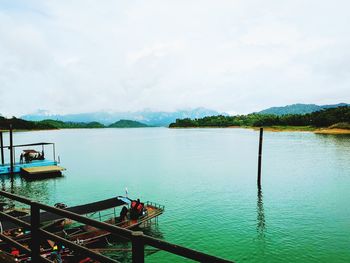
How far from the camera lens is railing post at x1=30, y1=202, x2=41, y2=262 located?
5536 millimetres

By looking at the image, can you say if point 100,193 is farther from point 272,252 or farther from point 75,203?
point 272,252

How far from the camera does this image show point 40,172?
52.8m

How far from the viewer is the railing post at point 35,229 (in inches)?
218

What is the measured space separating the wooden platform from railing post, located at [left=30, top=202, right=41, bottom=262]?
50.7 metres

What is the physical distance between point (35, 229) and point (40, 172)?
51726 mm

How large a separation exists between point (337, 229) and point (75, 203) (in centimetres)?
2766

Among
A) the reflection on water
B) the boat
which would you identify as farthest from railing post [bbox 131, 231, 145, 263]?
the reflection on water

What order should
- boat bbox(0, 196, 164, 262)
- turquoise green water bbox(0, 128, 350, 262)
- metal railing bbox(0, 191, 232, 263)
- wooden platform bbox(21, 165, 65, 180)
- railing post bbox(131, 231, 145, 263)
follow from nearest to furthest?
metal railing bbox(0, 191, 232, 263)
railing post bbox(131, 231, 145, 263)
boat bbox(0, 196, 164, 262)
turquoise green water bbox(0, 128, 350, 262)
wooden platform bbox(21, 165, 65, 180)

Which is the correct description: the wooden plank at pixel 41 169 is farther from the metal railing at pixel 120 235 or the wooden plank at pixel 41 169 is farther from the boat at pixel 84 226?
the metal railing at pixel 120 235

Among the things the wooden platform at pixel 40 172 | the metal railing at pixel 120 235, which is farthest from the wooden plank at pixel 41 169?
the metal railing at pixel 120 235

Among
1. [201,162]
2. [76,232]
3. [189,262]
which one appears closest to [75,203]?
[76,232]

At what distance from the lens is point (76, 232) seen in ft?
72.2

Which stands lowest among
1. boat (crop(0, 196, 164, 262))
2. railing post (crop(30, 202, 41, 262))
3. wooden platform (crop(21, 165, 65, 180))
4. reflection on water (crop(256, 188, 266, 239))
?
reflection on water (crop(256, 188, 266, 239))

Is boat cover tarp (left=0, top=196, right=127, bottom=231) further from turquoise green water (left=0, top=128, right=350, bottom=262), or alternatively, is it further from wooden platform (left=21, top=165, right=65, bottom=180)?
wooden platform (left=21, top=165, right=65, bottom=180)
